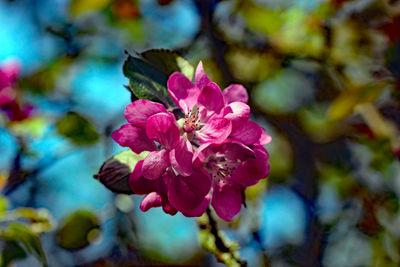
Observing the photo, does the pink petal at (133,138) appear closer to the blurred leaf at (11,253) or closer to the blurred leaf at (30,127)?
the blurred leaf at (11,253)

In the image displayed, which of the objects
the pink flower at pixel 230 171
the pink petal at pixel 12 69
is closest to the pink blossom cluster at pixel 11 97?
the pink petal at pixel 12 69

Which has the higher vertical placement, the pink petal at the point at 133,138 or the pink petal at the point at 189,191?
the pink petal at the point at 133,138

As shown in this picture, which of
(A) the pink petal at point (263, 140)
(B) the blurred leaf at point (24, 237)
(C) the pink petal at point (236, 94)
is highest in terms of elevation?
(C) the pink petal at point (236, 94)

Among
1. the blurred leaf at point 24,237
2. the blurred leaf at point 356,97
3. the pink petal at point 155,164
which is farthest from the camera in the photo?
the blurred leaf at point 356,97

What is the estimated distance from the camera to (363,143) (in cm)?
153

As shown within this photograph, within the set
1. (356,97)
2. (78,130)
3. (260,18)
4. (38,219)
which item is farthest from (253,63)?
(38,219)

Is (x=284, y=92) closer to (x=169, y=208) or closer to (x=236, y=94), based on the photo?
(x=236, y=94)

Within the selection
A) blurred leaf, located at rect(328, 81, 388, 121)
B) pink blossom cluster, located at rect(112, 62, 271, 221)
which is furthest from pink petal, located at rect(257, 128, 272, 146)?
blurred leaf, located at rect(328, 81, 388, 121)

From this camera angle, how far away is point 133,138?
0.56 m

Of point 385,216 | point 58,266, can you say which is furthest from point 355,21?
point 58,266

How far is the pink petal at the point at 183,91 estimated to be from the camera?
23.5 inches

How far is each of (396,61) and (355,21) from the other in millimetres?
262

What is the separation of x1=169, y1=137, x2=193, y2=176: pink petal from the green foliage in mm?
100

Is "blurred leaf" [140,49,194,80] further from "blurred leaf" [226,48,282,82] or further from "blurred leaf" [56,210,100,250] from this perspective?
"blurred leaf" [226,48,282,82]
